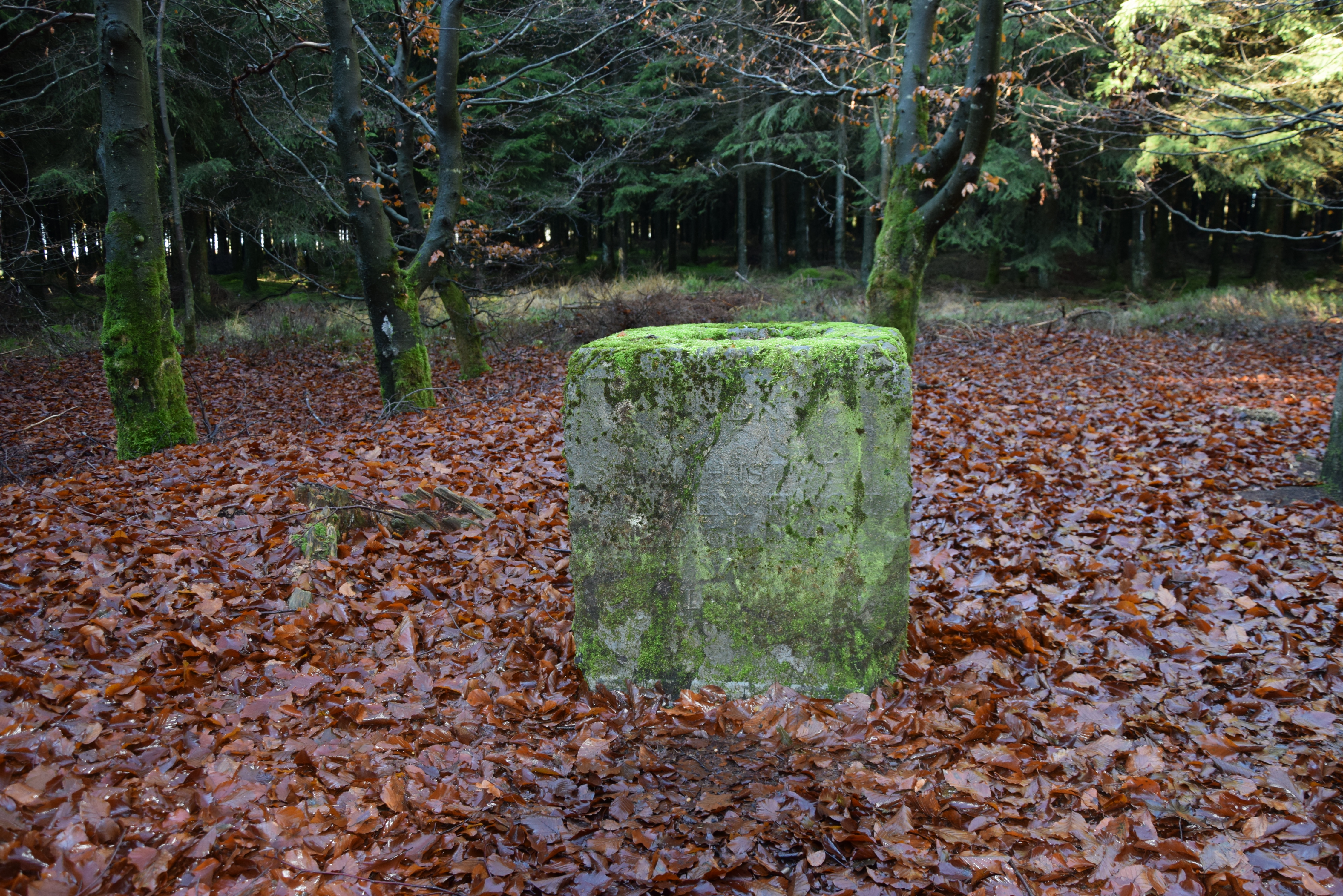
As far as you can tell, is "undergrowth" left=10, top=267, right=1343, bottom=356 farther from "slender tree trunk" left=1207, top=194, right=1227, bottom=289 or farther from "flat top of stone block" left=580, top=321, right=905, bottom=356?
"flat top of stone block" left=580, top=321, right=905, bottom=356

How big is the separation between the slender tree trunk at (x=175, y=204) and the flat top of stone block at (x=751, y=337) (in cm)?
1223

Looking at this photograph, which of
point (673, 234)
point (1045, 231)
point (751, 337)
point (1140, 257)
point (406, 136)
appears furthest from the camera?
point (673, 234)

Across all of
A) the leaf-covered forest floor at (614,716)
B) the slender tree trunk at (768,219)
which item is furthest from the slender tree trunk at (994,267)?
the leaf-covered forest floor at (614,716)

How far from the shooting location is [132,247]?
693cm

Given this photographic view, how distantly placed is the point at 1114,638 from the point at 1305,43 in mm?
8930

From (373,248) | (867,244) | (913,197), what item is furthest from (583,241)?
(913,197)

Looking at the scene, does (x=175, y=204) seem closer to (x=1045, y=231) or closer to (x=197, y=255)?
(x=197, y=255)

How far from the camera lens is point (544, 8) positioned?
9.93 metres

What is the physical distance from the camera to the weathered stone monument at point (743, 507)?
3156 mm

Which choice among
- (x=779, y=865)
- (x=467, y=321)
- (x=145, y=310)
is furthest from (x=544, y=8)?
(x=779, y=865)

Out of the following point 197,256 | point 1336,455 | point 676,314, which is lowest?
point 1336,455

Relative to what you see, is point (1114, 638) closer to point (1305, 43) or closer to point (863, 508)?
point (863, 508)

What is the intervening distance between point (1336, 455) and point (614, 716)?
505 centimetres

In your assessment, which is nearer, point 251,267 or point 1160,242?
point 251,267
